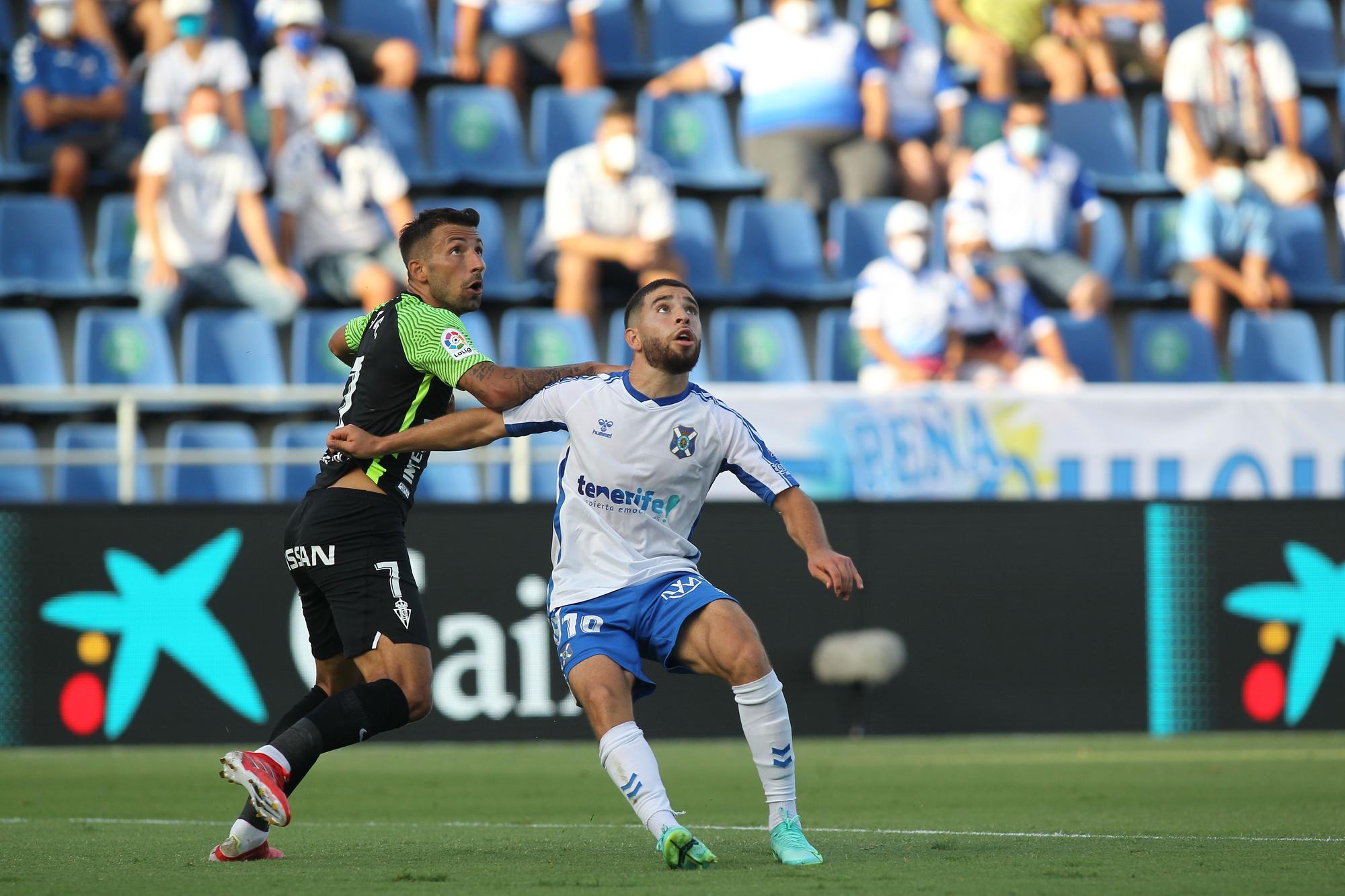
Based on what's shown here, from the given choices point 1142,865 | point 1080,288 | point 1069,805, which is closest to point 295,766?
point 1142,865

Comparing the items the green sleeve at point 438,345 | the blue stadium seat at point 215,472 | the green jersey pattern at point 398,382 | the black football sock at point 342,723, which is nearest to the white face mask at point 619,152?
the blue stadium seat at point 215,472

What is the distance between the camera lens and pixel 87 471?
39.4 feet

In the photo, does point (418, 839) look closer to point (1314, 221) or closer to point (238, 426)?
point (238, 426)

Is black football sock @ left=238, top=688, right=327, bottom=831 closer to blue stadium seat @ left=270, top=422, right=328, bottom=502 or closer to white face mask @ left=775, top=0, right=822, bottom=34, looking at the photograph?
blue stadium seat @ left=270, top=422, right=328, bottom=502

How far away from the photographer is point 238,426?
477 inches

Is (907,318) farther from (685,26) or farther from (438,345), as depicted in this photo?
(438,345)

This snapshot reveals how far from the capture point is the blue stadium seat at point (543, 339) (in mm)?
12773

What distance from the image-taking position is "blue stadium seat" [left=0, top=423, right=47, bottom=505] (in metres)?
11.9

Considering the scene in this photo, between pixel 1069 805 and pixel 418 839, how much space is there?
2790mm

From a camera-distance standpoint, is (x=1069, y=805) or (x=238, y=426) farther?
(x=238, y=426)

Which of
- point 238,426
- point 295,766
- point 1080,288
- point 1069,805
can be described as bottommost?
point 1069,805

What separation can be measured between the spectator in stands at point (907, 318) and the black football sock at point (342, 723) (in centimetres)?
786

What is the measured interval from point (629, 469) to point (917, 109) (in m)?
10.4

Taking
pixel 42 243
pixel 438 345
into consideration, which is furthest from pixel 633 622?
pixel 42 243
